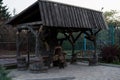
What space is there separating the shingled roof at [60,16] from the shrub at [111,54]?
7.30 feet

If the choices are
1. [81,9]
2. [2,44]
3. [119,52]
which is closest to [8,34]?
[2,44]

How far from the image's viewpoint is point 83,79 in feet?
28.9

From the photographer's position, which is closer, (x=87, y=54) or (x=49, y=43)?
(x=49, y=43)

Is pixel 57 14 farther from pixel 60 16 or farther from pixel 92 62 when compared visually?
pixel 92 62

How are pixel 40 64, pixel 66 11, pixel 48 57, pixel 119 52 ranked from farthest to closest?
1. pixel 119 52
2. pixel 48 57
3. pixel 66 11
4. pixel 40 64

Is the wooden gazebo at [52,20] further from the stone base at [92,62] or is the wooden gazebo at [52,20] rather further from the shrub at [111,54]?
the shrub at [111,54]

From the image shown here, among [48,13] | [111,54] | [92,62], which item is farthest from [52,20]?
[111,54]

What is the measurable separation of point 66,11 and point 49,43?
7.41ft

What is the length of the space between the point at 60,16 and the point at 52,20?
65 cm

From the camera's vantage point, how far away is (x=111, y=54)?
14.3 m

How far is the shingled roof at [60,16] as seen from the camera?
10039mm

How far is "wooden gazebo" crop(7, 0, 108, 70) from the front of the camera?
400 inches

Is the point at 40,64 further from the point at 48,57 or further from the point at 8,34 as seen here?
the point at 8,34

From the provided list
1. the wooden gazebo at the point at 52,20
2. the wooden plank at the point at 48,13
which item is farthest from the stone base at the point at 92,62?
the wooden plank at the point at 48,13
